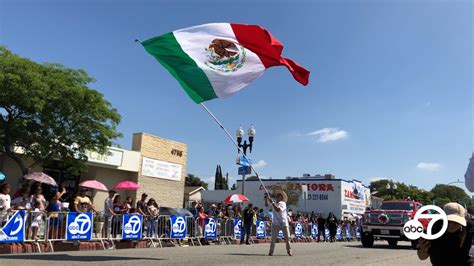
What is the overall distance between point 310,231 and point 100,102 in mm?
14977

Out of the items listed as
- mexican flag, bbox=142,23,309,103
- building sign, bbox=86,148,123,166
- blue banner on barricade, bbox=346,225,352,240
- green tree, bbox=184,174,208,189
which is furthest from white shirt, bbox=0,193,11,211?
green tree, bbox=184,174,208,189

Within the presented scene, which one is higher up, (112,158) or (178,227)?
(112,158)

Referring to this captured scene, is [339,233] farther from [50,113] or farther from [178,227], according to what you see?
[50,113]

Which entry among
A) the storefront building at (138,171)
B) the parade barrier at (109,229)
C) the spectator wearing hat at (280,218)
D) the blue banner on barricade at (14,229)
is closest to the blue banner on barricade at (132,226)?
the parade barrier at (109,229)

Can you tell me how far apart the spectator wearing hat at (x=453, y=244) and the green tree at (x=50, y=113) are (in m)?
15.6

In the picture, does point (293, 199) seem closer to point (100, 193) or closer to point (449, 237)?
point (100, 193)

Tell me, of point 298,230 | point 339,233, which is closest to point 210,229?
point 298,230

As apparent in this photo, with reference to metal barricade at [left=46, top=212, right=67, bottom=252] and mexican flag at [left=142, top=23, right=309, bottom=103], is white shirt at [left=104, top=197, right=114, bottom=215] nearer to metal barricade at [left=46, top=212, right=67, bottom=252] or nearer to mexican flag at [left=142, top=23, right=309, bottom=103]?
metal barricade at [left=46, top=212, right=67, bottom=252]

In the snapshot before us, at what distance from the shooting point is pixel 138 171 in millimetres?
28500

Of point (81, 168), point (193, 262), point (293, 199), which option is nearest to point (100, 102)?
point (81, 168)

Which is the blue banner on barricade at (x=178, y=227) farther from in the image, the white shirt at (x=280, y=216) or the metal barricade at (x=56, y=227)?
the white shirt at (x=280, y=216)

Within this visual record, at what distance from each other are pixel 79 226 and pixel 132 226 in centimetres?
212

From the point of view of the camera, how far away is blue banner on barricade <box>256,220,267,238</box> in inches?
844

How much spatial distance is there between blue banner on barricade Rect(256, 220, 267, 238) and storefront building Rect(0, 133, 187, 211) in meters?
8.94
